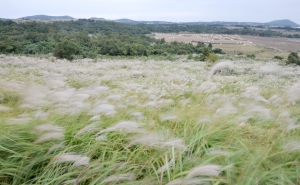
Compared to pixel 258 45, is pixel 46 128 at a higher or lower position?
lower

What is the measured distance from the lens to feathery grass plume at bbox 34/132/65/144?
2080 mm

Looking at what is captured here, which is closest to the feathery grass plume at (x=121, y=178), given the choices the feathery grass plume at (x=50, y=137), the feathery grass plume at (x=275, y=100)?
the feathery grass plume at (x=50, y=137)

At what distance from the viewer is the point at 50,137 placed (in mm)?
2127

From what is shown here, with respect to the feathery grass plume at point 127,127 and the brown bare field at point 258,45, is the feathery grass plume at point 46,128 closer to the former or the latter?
the feathery grass plume at point 127,127

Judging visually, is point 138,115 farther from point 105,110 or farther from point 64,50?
point 64,50

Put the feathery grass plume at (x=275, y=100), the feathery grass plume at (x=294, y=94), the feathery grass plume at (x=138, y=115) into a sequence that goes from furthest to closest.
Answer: the feathery grass plume at (x=294, y=94) < the feathery grass plume at (x=275, y=100) < the feathery grass plume at (x=138, y=115)

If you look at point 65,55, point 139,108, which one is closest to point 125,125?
point 139,108

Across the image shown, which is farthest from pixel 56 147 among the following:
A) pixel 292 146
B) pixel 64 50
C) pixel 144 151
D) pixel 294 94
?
pixel 64 50

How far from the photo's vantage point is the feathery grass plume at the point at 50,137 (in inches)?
81.9

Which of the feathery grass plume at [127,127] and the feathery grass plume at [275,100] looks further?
the feathery grass plume at [275,100]

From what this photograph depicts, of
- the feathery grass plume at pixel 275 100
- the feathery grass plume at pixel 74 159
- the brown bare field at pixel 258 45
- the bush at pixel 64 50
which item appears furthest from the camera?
the brown bare field at pixel 258 45

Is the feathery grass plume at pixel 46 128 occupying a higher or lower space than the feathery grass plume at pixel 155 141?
higher

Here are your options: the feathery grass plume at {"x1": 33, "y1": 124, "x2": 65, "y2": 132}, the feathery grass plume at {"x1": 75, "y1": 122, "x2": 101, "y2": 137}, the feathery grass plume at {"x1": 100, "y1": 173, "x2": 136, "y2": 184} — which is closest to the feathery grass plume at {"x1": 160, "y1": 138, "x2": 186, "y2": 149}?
the feathery grass plume at {"x1": 100, "y1": 173, "x2": 136, "y2": 184}

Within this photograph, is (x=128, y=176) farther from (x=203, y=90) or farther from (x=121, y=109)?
(x=203, y=90)
